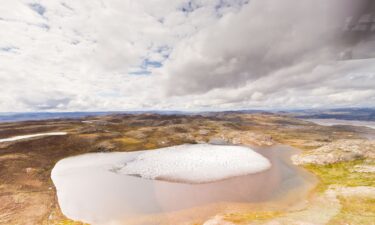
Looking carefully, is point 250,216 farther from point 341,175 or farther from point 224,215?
point 341,175

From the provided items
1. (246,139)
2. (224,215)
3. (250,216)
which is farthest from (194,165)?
(246,139)

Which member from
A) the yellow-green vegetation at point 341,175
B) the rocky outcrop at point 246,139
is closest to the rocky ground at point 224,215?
the yellow-green vegetation at point 341,175

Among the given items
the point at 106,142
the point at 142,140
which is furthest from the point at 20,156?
the point at 142,140

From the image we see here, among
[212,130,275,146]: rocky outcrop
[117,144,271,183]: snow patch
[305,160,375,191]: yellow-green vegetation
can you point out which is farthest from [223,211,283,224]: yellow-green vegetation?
[212,130,275,146]: rocky outcrop

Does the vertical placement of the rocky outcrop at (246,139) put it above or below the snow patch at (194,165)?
below

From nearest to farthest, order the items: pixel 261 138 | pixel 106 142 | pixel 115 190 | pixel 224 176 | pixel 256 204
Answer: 1. pixel 256 204
2. pixel 115 190
3. pixel 224 176
4. pixel 106 142
5. pixel 261 138

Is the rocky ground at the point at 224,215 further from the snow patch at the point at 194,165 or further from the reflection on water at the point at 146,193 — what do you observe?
the snow patch at the point at 194,165

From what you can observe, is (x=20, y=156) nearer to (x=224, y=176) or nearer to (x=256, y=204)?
(x=224, y=176)
